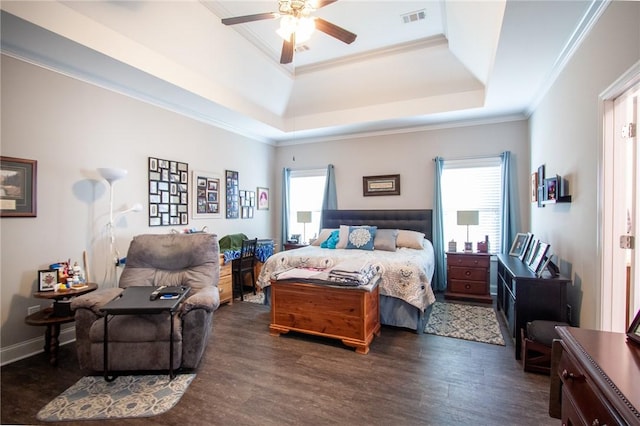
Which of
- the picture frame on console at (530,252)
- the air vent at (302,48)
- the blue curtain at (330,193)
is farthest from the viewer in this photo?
the blue curtain at (330,193)

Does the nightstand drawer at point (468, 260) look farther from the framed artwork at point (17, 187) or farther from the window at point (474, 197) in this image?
the framed artwork at point (17, 187)

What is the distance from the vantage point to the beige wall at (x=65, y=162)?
110 inches

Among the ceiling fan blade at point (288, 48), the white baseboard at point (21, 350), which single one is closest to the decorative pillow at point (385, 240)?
the ceiling fan blade at point (288, 48)

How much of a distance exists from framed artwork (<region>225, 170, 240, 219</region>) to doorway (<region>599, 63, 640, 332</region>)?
15.7 feet

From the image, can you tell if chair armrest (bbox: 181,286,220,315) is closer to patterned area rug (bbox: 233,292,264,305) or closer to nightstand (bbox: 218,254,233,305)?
nightstand (bbox: 218,254,233,305)

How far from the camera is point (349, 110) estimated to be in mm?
5266

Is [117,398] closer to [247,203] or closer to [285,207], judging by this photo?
[247,203]

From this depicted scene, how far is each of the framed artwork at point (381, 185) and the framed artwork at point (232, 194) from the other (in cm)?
236

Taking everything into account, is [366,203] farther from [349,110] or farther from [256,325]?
[256,325]

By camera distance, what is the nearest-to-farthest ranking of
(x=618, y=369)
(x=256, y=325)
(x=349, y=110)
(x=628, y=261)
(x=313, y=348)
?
(x=618, y=369)
(x=628, y=261)
(x=313, y=348)
(x=256, y=325)
(x=349, y=110)

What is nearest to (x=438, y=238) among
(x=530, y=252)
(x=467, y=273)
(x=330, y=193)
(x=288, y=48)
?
(x=467, y=273)

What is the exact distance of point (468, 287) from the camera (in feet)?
15.2

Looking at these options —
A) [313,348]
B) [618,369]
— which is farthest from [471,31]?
[313,348]

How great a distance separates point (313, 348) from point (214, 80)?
3.61 metres
